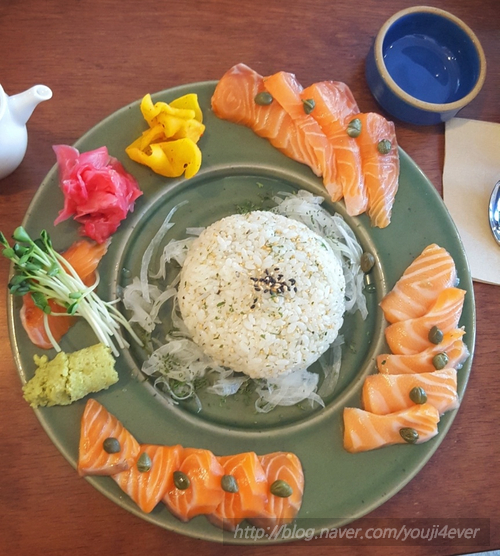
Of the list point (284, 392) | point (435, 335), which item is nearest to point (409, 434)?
point (435, 335)

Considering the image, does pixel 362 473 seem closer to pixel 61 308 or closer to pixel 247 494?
pixel 247 494

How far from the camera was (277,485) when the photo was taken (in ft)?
5.82

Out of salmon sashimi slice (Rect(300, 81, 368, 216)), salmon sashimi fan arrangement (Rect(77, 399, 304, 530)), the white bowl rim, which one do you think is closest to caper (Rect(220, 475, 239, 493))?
salmon sashimi fan arrangement (Rect(77, 399, 304, 530))

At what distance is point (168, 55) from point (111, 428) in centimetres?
183

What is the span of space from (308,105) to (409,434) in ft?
4.76

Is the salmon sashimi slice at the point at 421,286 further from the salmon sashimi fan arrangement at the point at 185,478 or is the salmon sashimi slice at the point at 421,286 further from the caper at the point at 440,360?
the salmon sashimi fan arrangement at the point at 185,478

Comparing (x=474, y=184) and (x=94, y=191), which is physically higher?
(x=94, y=191)

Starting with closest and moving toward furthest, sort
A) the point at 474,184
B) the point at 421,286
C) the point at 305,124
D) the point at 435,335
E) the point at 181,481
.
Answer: the point at 181,481 < the point at 435,335 < the point at 421,286 < the point at 305,124 < the point at 474,184

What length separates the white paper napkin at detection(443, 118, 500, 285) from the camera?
2.33 metres

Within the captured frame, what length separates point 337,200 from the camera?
222 centimetres

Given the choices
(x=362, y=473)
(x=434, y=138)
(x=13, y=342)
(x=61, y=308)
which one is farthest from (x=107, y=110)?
(x=362, y=473)

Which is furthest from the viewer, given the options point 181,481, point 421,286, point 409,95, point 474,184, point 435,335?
point 474,184

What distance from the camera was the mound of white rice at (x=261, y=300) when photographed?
1.96 meters

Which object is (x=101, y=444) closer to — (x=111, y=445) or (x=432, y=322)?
(x=111, y=445)
